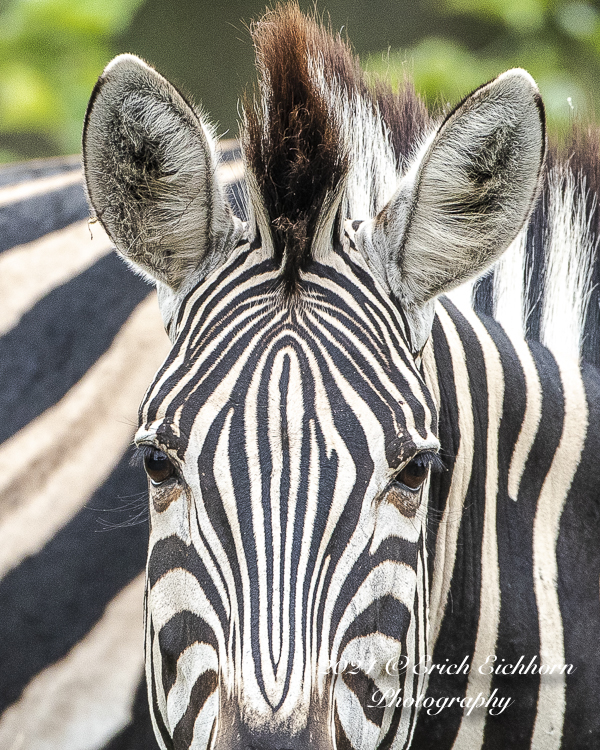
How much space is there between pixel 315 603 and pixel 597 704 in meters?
1.29

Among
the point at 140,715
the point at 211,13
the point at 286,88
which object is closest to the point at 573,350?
the point at 286,88

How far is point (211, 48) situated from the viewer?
8.87 meters

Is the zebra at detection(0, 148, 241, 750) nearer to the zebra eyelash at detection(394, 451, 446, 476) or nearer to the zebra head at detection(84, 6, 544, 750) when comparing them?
the zebra head at detection(84, 6, 544, 750)

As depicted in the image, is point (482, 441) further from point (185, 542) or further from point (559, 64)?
point (559, 64)

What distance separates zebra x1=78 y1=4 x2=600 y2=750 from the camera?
2016 millimetres

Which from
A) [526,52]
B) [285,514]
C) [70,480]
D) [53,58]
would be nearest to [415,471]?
[285,514]

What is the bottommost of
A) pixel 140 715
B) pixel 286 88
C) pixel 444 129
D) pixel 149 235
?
pixel 140 715

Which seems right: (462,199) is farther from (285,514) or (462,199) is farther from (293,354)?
(285,514)

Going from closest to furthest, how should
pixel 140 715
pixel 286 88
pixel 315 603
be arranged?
pixel 315 603, pixel 286 88, pixel 140 715

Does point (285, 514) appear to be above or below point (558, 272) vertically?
below

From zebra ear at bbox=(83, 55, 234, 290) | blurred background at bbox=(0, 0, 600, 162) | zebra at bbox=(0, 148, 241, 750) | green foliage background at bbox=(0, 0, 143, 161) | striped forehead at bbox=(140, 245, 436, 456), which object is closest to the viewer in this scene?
striped forehead at bbox=(140, 245, 436, 456)

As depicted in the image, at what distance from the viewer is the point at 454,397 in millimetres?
2760

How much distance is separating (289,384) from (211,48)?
7.72 m

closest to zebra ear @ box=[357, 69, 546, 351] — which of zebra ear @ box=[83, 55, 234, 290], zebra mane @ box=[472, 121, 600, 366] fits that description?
zebra ear @ box=[83, 55, 234, 290]
